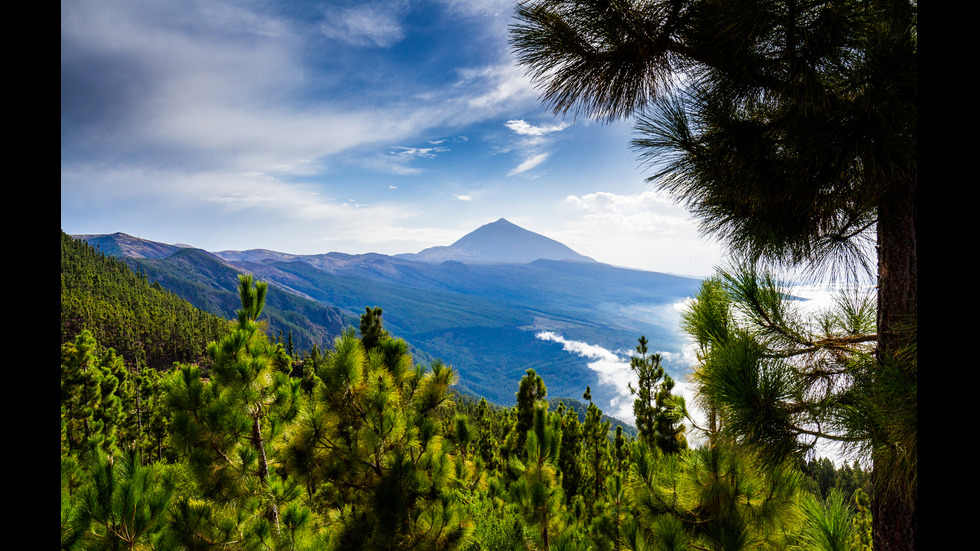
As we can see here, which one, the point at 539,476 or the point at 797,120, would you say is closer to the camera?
the point at 797,120

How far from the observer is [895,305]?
1.74 metres

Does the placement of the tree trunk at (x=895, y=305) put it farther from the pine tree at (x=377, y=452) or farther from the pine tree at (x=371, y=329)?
the pine tree at (x=371, y=329)

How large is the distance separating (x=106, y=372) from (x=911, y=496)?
2475 centimetres

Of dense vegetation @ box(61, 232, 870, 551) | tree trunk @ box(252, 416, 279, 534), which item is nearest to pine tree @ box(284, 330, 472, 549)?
dense vegetation @ box(61, 232, 870, 551)

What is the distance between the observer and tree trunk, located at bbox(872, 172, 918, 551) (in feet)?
5.33

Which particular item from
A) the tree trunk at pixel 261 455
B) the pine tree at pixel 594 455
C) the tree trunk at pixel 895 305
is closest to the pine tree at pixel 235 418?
the tree trunk at pixel 261 455

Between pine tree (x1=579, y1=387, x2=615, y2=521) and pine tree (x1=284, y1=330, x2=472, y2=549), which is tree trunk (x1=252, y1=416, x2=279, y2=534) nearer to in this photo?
pine tree (x1=284, y1=330, x2=472, y2=549)

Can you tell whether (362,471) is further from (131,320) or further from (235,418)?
(131,320)

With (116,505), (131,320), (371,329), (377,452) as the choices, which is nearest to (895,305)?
(377,452)

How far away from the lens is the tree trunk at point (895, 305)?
64.0 inches

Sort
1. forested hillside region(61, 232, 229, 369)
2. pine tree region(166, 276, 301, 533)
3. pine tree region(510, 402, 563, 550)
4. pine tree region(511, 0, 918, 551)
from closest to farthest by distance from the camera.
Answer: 1. pine tree region(511, 0, 918, 551)
2. pine tree region(166, 276, 301, 533)
3. pine tree region(510, 402, 563, 550)
4. forested hillside region(61, 232, 229, 369)
